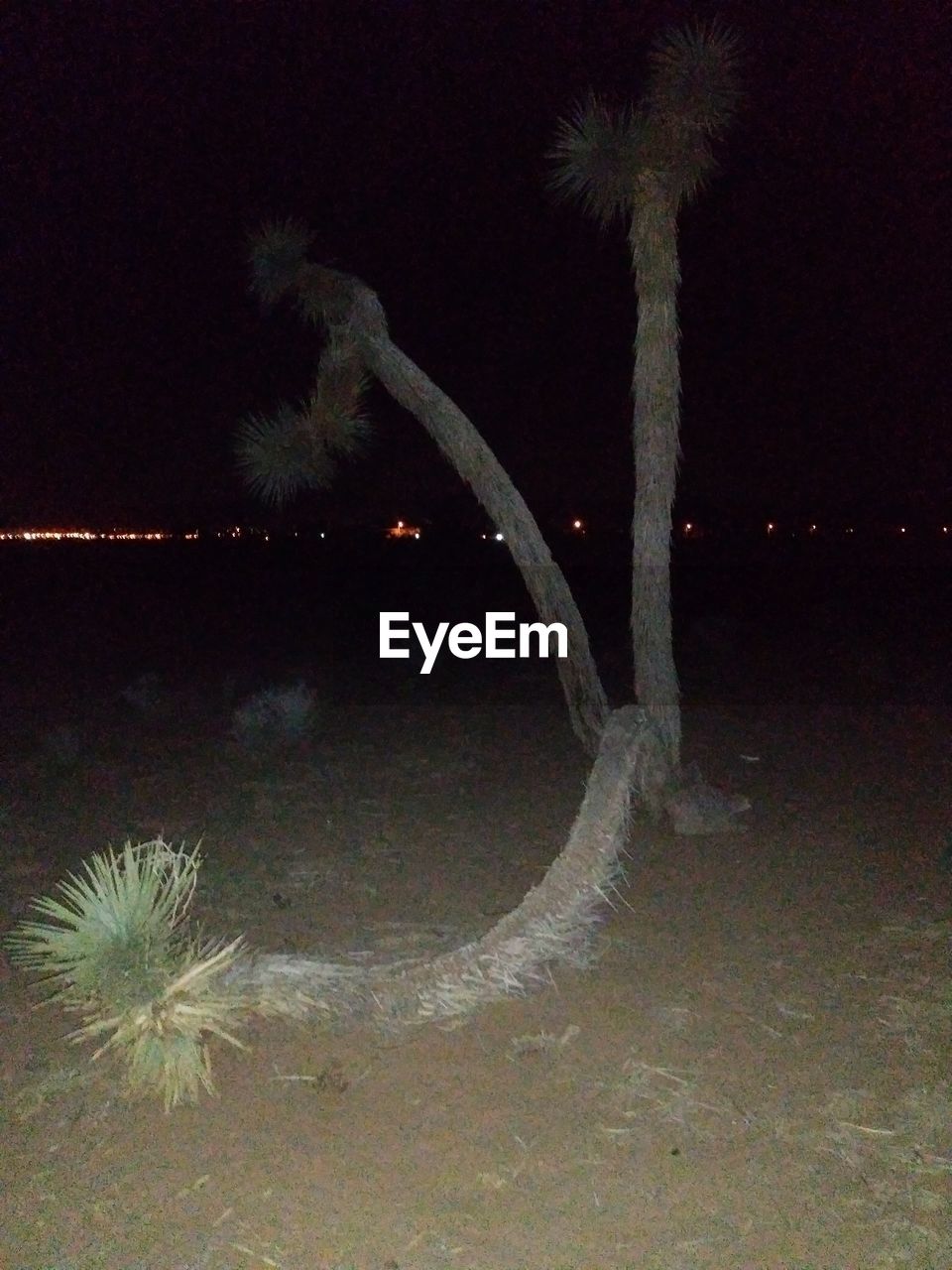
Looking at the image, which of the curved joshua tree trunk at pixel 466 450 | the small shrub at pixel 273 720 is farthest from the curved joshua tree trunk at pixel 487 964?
the small shrub at pixel 273 720

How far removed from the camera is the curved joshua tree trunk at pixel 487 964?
21.0 feet

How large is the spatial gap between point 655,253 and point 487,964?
6161 mm

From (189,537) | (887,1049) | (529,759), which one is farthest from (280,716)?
(189,537)

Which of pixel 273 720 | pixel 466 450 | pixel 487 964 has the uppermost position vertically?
pixel 466 450

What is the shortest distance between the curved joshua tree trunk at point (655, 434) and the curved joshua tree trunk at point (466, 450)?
601mm

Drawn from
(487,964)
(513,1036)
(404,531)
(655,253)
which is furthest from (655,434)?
(404,531)

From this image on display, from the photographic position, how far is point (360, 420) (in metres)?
11.6

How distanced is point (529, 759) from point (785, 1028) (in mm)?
7781

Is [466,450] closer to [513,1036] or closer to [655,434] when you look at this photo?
[655,434]

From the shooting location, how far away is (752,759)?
1365cm

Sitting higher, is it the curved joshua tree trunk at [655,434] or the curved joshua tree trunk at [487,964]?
the curved joshua tree trunk at [655,434]

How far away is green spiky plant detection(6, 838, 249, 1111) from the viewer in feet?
18.6

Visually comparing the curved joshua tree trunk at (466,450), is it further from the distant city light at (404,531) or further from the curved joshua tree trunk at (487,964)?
the distant city light at (404,531)

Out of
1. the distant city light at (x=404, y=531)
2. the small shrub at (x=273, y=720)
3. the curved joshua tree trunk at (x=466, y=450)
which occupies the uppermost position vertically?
the distant city light at (x=404, y=531)
